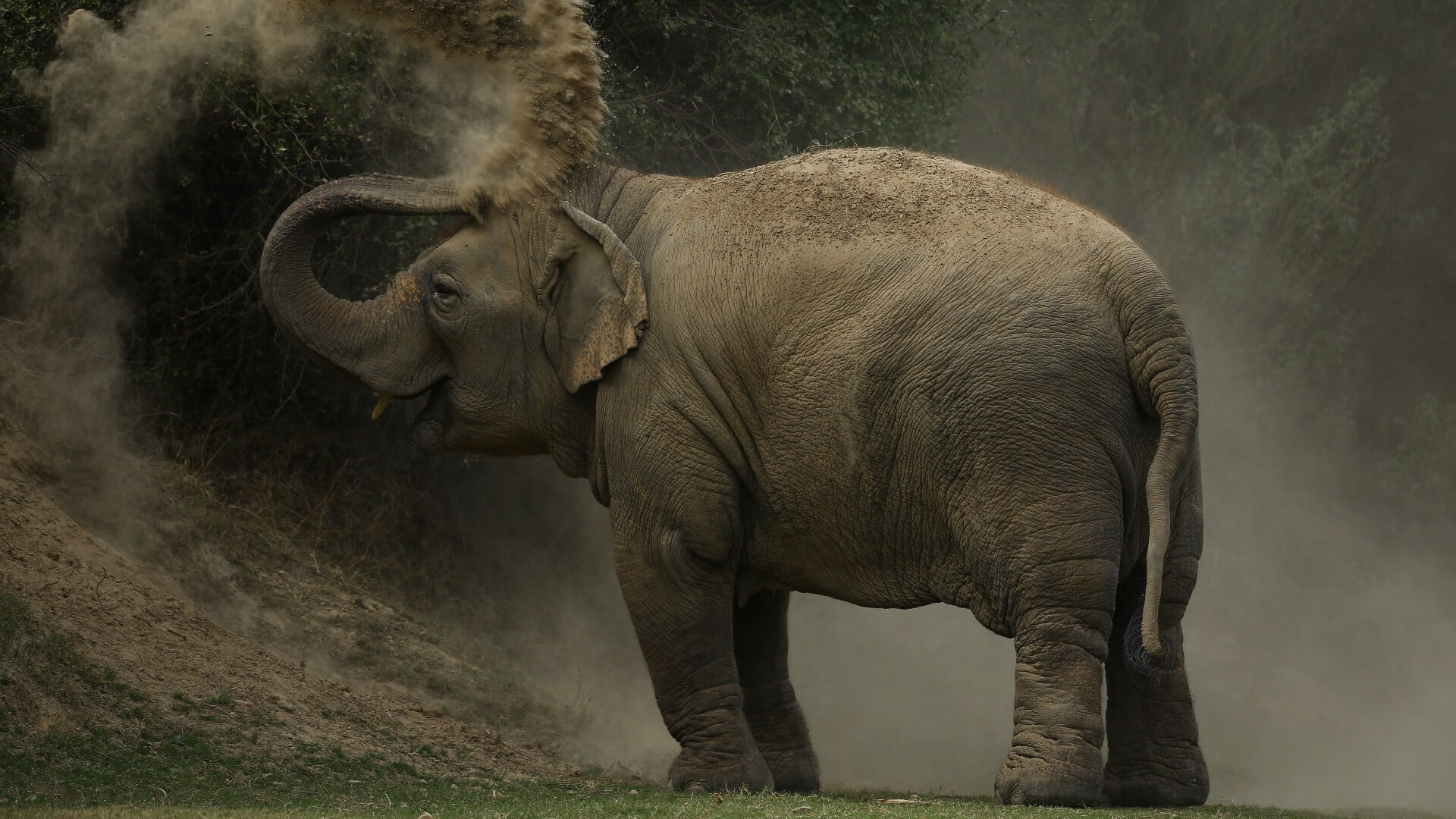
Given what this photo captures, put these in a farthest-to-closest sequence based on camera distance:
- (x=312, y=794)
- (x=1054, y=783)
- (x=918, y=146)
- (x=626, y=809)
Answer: (x=918, y=146) → (x=312, y=794) → (x=1054, y=783) → (x=626, y=809)

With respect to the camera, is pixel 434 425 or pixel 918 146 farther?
pixel 918 146

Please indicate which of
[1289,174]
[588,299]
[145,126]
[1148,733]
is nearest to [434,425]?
[588,299]

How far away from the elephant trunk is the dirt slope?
6.41ft

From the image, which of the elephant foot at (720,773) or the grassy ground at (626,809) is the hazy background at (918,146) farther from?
the grassy ground at (626,809)

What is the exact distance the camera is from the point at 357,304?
425 inches

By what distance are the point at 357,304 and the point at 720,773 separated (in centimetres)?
363

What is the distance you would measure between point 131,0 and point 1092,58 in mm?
17805

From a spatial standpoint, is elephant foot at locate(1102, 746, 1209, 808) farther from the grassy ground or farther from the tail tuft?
the tail tuft

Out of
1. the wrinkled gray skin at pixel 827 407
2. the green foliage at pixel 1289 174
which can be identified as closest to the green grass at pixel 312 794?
the wrinkled gray skin at pixel 827 407

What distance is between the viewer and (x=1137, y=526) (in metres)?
9.17

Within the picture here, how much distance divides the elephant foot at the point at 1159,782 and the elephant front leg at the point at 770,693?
2.15m

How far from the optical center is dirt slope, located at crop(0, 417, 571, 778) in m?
10.0

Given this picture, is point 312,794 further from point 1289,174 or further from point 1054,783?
point 1289,174

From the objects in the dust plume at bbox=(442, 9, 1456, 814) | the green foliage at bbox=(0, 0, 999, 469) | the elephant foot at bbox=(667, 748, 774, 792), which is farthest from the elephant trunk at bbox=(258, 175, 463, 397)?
the dust plume at bbox=(442, 9, 1456, 814)
